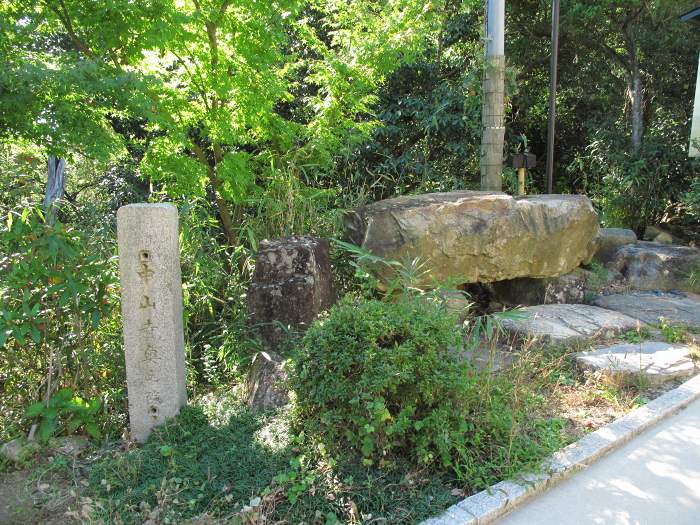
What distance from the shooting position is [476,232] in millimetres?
5473

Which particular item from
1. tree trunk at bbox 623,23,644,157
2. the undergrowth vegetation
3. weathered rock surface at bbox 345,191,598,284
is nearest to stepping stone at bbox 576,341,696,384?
the undergrowth vegetation

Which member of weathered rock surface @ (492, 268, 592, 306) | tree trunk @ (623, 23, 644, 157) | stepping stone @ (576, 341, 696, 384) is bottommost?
stepping stone @ (576, 341, 696, 384)

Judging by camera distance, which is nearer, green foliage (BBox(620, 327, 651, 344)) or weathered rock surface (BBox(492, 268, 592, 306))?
green foliage (BBox(620, 327, 651, 344))

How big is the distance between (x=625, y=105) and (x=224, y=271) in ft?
29.7

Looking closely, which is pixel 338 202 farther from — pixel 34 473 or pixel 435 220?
pixel 34 473

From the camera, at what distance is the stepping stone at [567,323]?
16.4ft

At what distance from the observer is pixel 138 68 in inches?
188

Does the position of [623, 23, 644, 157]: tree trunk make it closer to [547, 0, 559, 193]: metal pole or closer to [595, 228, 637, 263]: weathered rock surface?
[547, 0, 559, 193]: metal pole

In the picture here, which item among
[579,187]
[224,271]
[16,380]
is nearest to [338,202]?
[224,271]

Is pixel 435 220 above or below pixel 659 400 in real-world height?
above

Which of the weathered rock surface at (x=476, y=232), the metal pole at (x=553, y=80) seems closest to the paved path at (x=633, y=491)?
the weathered rock surface at (x=476, y=232)

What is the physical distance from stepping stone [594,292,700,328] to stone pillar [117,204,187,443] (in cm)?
453

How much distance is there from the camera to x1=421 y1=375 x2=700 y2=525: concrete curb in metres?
2.65

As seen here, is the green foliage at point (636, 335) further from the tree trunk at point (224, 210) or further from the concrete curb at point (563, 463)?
the tree trunk at point (224, 210)
